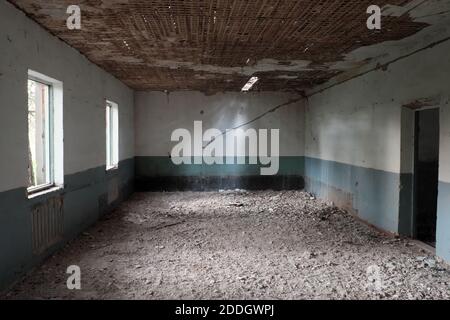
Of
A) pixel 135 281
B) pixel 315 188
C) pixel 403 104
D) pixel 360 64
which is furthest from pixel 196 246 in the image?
pixel 315 188

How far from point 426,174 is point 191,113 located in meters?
5.63

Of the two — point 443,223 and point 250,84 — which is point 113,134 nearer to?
point 250,84

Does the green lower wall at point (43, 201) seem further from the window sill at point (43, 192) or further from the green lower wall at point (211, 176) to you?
the green lower wall at point (211, 176)

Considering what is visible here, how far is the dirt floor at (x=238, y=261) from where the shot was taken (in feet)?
10.2

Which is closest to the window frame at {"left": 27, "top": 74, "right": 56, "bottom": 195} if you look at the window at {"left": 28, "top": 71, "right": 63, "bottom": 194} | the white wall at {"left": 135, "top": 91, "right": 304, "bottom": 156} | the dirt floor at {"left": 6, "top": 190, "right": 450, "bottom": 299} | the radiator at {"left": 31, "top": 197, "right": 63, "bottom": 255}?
the window at {"left": 28, "top": 71, "right": 63, "bottom": 194}

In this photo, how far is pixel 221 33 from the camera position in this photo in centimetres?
396

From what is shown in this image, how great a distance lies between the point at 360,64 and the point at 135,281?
4477 mm

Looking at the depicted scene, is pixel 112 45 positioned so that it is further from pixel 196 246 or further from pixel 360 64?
pixel 360 64

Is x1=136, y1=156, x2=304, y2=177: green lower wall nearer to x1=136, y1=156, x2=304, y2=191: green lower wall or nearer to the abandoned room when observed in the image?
x1=136, y1=156, x2=304, y2=191: green lower wall

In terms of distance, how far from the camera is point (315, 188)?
823 centimetres

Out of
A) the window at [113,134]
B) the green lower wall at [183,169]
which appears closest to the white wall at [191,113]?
the green lower wall at [183,169]

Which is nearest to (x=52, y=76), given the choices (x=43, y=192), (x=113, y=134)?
(x=43, y=192)

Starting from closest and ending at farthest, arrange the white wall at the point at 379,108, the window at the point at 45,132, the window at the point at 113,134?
the white wall at the point at 379,108, the window at the point at 45,132, the window at the point at 113,134

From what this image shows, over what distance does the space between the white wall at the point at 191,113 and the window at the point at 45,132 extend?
4.72 m
